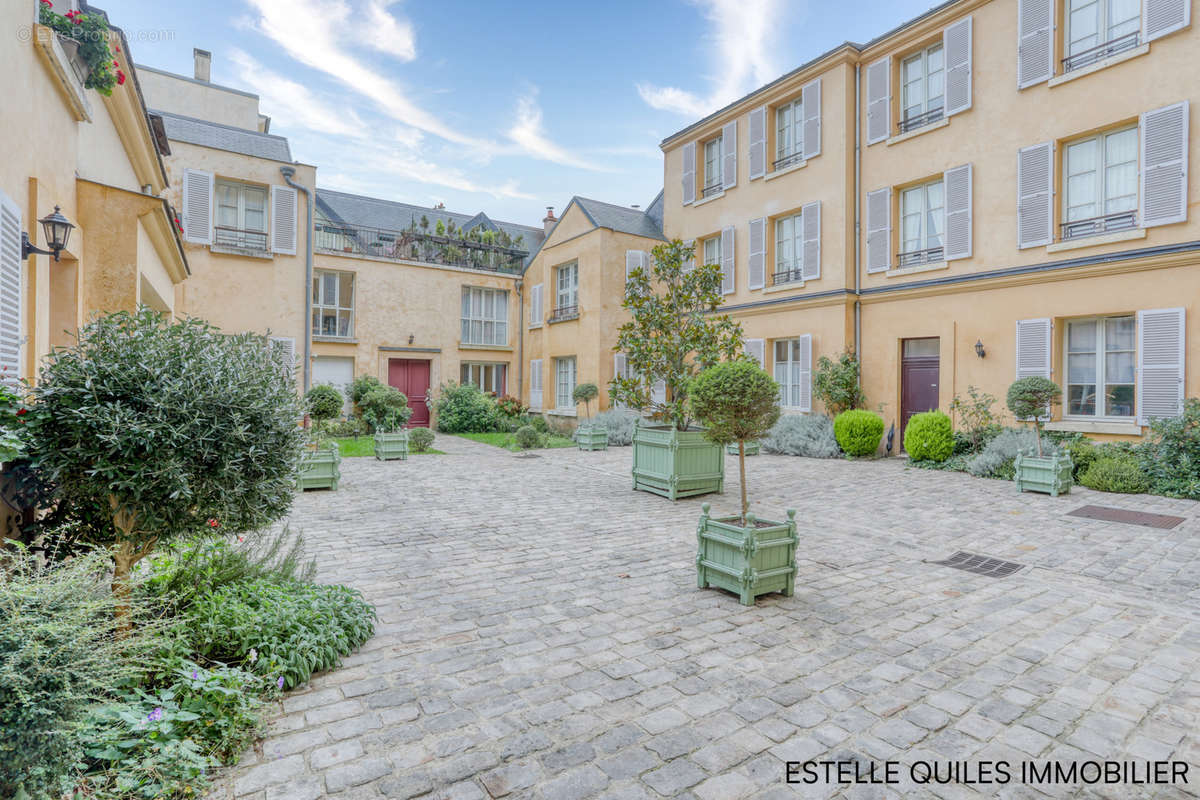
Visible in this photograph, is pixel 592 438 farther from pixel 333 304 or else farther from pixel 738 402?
Answer: pixel 333 304

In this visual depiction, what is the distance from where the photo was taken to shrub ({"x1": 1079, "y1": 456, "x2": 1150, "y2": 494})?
7.82 meters

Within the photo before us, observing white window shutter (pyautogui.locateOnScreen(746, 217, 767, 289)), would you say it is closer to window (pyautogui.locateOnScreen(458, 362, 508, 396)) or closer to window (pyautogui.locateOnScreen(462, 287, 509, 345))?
window (pyautogui.locateOnScreen(462, 287, 509, 345))

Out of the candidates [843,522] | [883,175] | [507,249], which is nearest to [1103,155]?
[883,175]

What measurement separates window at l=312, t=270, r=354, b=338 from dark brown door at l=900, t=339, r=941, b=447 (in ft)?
47.5

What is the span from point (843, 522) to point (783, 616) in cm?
300

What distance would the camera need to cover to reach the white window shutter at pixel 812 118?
13.1m

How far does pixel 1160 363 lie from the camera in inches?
337

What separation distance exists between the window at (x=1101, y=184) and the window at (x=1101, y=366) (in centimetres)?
154

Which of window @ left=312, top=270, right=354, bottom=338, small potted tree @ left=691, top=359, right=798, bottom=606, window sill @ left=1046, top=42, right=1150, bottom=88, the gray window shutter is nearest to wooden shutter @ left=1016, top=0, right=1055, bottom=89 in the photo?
window sill @ left=1046, top=42, right=1150, bottom=88

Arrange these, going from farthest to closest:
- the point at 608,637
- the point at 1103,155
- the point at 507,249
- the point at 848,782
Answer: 1. the point at 507,249
2. the point at 1103,155
3. the point at 608,637
4. the point at 848,782

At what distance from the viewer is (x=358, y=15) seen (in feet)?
28.5

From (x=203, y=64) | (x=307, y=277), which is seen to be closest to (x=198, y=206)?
(x=307, y=277)

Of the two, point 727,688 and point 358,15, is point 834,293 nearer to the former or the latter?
point 358,15

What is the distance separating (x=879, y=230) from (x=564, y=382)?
951 centimetres
